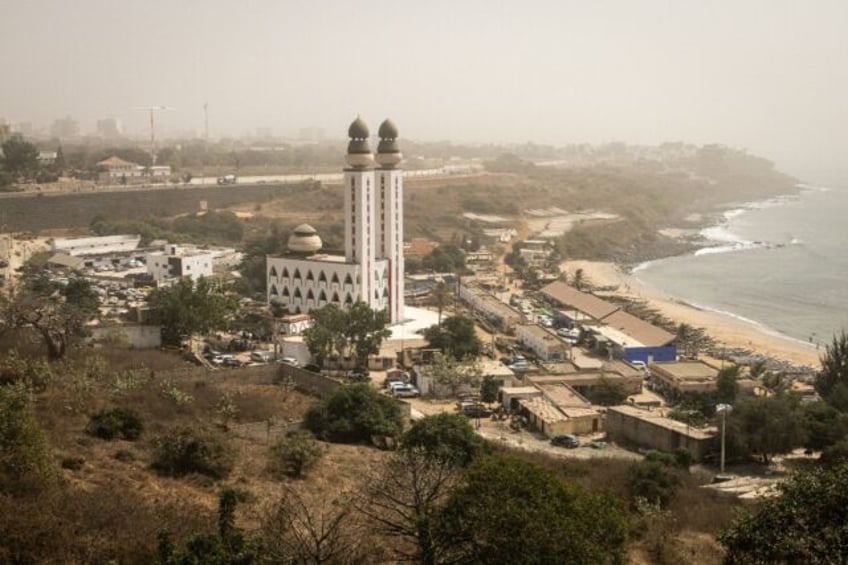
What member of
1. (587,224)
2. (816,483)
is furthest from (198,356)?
(587,224)

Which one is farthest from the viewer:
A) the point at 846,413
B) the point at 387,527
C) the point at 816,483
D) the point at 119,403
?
the point at 846,413

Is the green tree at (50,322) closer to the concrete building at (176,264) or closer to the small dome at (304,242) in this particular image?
the small dome at (304,242)

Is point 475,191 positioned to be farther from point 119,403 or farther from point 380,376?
point 119,403

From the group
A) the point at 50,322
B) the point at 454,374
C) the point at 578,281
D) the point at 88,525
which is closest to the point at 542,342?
the point at 454,374

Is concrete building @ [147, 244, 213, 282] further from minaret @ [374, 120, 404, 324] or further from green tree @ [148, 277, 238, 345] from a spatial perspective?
green tree @ [148, 277, 238, 345]

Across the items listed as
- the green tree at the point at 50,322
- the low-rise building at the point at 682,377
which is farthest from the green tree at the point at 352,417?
the low-rise building at the point at 682,377

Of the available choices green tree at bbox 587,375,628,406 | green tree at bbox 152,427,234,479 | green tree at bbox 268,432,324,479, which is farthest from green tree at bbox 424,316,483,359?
green tree at bbox 152,427,234,479

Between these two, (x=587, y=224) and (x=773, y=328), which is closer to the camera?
(x=773, y=328)

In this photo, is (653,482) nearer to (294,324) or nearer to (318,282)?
(294,324)
